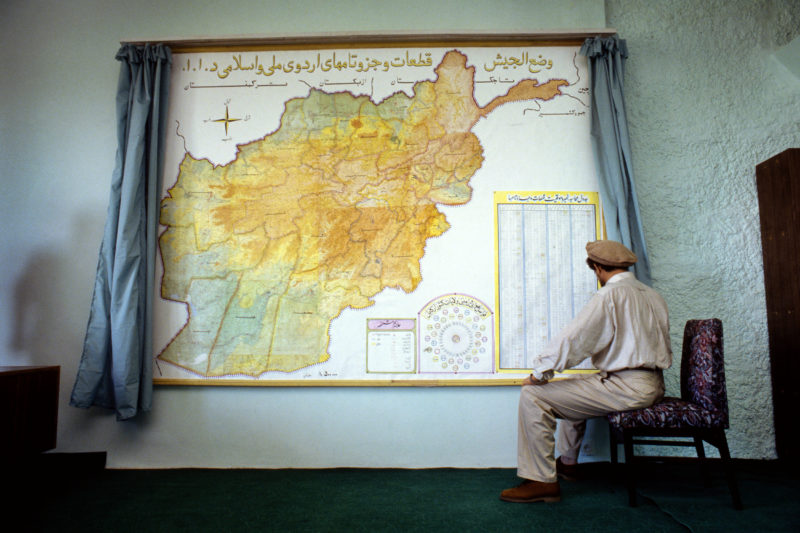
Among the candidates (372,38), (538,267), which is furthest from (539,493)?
(372,38)

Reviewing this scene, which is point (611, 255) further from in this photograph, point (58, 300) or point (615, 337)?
point (58, 300)

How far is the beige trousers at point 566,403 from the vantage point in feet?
7.32

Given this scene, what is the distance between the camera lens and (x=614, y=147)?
114 inches

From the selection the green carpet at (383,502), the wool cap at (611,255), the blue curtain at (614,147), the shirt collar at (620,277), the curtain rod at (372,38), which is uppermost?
the curtain rod at (372,38)

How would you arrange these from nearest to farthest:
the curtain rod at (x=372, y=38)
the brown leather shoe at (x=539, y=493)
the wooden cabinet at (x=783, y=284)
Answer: the brown leather shoe at (x=539, y=493)
the wooden cabinet at (x=783, y=284)
the curtain rod at (x=372, y=38)

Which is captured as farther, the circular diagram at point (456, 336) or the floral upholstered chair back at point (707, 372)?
the circular diagram at point (456, 336)

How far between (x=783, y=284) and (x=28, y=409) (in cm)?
412

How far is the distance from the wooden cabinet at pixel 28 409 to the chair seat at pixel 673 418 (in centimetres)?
283

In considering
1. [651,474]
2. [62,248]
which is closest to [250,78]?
[62,248]

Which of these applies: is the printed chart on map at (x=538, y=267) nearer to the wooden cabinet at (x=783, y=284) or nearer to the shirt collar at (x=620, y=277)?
the shirt collar at (x=620, y=277)

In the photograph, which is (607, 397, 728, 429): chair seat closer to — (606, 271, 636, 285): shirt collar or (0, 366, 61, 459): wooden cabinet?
(606, 271, 636, 285): shirt collar

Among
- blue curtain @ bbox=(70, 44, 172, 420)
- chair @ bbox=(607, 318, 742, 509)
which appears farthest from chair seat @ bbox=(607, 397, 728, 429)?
blue curtain @ bbox=(70, 44, 172, 420)

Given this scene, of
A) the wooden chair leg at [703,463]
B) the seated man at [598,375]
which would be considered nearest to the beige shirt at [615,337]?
the seated man at [598,375]

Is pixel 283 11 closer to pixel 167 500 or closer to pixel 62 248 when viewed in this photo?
pixel 62 248
